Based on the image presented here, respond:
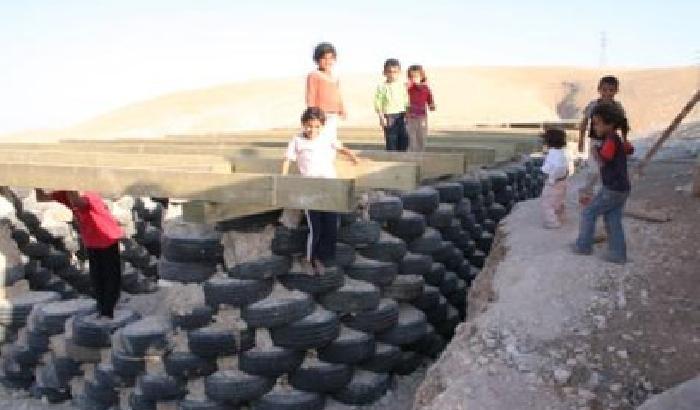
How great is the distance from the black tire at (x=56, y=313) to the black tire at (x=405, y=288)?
8.51 ft

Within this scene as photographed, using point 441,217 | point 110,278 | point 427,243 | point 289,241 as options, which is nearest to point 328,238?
point 289,241

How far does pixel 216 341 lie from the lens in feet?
17.1

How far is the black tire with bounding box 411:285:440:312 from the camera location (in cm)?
651

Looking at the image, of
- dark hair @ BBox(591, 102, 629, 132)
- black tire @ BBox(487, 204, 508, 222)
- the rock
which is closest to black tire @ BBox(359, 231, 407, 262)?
dark hair @ BBox(591, 102, 629, 132)

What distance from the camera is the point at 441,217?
7.05 m

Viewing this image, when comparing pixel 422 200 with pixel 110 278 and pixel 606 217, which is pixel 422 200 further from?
pixel 110 278

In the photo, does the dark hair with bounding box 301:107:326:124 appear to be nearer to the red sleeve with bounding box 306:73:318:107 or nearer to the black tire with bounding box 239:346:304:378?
the red sleeve with bounding box 306:73:318:107

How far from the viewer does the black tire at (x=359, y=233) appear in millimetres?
5800

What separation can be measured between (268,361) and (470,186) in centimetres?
371

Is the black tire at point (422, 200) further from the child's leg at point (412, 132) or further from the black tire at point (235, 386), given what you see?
the black tire at point (235, 386)

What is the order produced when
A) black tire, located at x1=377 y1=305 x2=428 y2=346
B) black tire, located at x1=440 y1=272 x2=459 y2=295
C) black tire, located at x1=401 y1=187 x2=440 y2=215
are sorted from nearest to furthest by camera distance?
black tire, located at x1=377 y1=305 x2=428 y2=346, black tire, located at x1=401 y1=187 x2=440 y2=215, black tire, located at x1=440 y1=272 x2=459 y2=295

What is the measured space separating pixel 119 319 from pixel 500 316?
315cm

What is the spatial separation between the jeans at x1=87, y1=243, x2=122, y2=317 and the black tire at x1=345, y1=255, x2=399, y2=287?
203cm

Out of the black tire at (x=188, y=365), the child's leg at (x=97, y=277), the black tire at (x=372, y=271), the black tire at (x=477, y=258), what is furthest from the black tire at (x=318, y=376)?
the black tire at (x=477, y=258)
